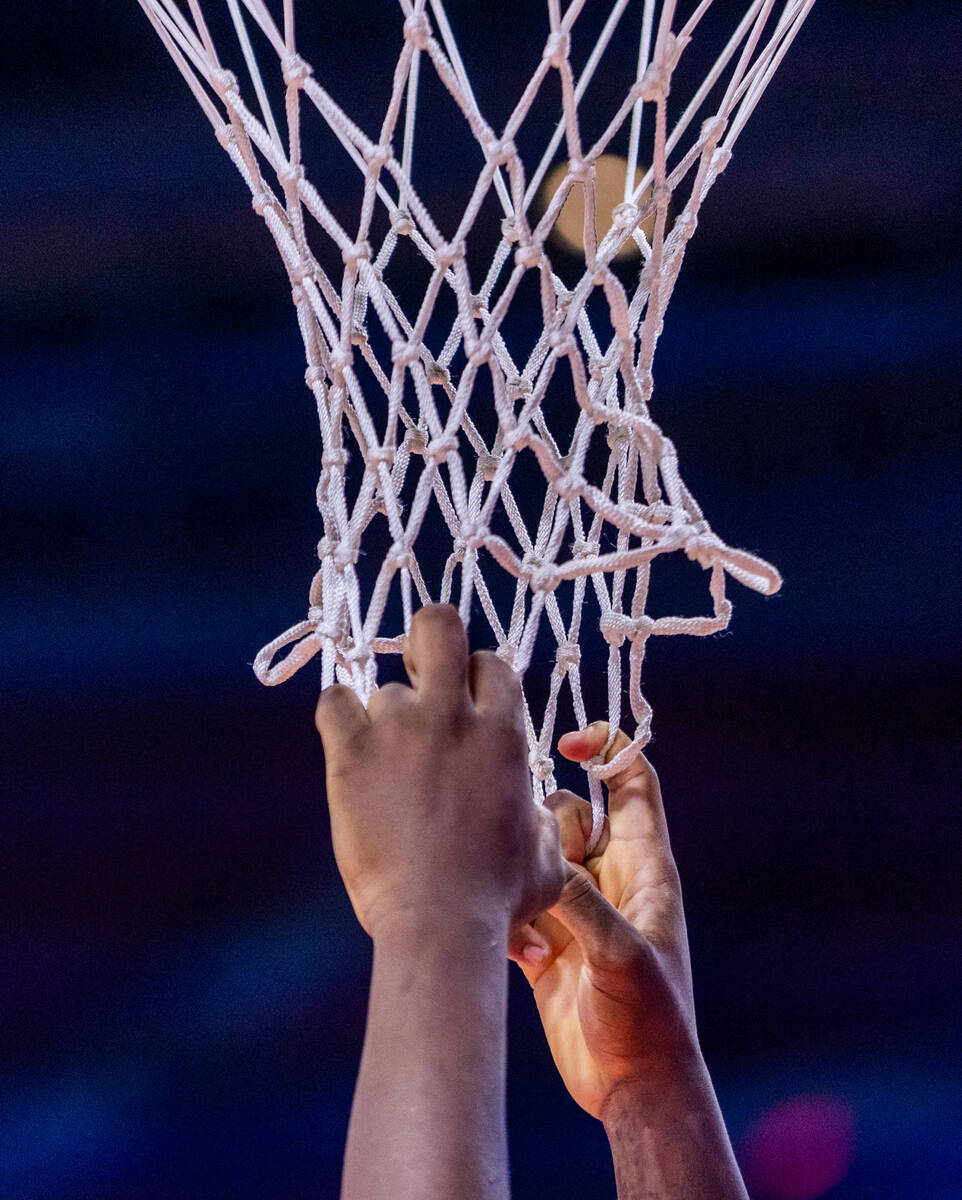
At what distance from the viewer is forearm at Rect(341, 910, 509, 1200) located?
448 millimetres

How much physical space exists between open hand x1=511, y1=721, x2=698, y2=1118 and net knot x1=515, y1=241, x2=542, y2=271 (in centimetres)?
30

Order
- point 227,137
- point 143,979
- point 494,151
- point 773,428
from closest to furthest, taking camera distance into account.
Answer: point 494,151
point 227,137
point 143,979
point 773,428

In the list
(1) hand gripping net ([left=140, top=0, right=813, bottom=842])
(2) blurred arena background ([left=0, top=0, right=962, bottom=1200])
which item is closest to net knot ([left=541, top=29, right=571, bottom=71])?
(1) hand gripping net ([left=140, top=0, right=813, bottom=842])

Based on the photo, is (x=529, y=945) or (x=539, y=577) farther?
(x=529, y=945)

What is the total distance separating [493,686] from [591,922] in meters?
0.17

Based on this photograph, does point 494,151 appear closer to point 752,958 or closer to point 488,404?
point 488,404

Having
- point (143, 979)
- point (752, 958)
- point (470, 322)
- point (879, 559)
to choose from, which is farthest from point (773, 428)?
point (143, 979)

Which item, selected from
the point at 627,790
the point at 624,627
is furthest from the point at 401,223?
the point at 627,790

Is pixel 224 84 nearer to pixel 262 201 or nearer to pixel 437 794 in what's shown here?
pixel 262 201

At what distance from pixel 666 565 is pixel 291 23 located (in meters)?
0.87

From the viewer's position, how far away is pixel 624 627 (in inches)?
28.5

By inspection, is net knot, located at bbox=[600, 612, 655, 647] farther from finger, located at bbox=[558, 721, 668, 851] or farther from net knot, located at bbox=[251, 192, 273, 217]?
net knot, located at bbox=[251, 192, 273, 217]

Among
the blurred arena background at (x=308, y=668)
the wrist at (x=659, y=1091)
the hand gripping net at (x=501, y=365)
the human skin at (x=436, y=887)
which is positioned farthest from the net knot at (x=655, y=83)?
the blurred arena background at (x=308, y=668)

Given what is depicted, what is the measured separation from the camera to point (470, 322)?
0.65 m
